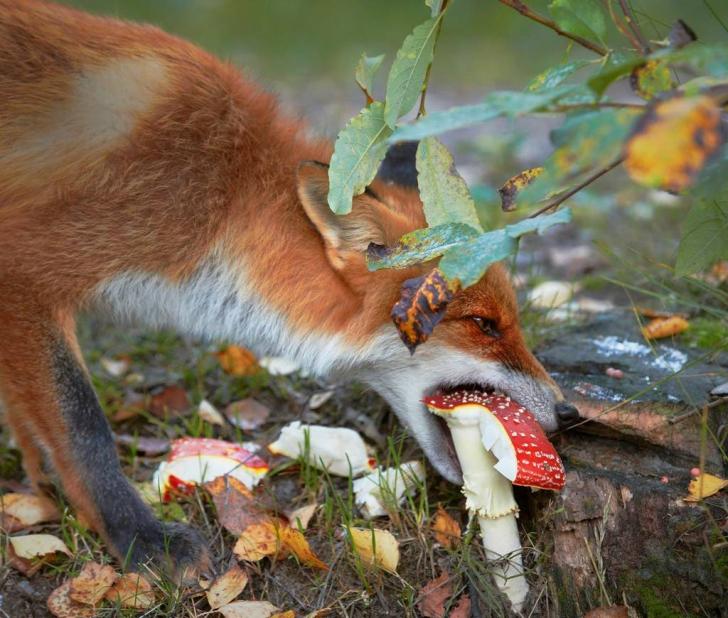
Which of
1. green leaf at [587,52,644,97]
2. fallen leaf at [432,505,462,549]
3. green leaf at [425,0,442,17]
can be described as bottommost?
fallen leaf at [432,505,462,549]

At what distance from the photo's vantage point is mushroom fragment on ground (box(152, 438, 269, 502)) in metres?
3.19

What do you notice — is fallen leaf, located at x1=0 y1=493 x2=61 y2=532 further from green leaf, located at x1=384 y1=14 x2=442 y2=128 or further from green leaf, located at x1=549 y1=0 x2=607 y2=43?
green leaf, located at x1=549 y1=0 x2=607 y2=43

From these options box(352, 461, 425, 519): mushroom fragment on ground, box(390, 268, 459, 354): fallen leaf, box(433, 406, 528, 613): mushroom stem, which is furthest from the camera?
box(352, 461, 425, 519): mushroom fragment on ground

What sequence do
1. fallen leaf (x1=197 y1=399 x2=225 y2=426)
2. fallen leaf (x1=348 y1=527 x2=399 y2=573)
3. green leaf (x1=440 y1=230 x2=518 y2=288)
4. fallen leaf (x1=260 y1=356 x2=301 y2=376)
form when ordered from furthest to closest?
fallen leaf (x1=260 y1=356 x2=301 y2=376), fallen leaf (x1=197 y1=399 x2=225 y2=426), fallen leaf (x1=348 y1=527 x2=399 y2=573), green leaf (x1=440 y1=230 x2=518 y2=288)

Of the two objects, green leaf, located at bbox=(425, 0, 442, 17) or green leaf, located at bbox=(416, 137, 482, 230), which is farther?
green leaf, located at bbox=(416, 137, 482, 230)

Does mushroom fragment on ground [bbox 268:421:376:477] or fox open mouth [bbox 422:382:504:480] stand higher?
fox open mouth [bbox 422:382:504:480]

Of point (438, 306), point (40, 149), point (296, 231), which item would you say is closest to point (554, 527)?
point (438, 306)

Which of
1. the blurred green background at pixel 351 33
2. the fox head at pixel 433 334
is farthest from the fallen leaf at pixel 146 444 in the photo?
the blurred green background at pixel 351 33

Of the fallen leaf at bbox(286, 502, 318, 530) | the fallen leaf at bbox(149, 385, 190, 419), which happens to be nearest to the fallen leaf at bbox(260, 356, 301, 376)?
the fallen leaf at bbox(149, 385, 190, 419)

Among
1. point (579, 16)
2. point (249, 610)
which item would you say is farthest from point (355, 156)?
point (249, 610)

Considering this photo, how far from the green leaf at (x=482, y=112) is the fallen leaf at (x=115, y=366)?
9.83 ft

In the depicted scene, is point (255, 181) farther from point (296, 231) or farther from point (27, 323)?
point (27, 323)

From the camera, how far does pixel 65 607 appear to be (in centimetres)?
268

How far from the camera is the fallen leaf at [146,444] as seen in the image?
11.9 ft
